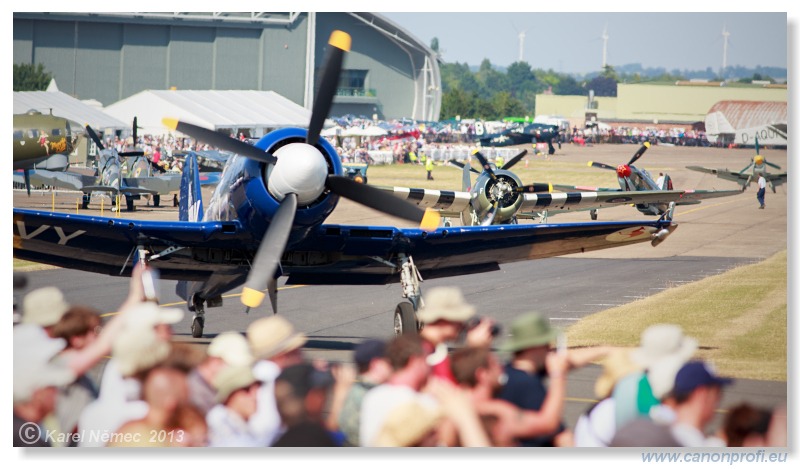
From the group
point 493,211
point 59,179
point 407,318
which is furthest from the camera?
point 59,179

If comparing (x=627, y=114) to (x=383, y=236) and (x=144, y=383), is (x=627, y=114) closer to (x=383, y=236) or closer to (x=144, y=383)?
(x=383, y=236)

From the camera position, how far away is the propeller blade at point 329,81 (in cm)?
1218

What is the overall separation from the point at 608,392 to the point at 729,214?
39.9 meters

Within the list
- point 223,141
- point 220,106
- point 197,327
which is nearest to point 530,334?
point 223,141

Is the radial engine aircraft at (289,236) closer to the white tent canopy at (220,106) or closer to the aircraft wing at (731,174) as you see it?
the white tent canopy at (220,106)

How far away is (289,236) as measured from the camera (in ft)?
41.3

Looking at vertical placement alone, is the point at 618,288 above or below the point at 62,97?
below

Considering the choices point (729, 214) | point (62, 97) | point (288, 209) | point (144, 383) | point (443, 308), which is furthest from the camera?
point (729, 214)

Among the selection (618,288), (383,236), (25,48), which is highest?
(25,48)

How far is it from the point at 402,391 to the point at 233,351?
1.45 m

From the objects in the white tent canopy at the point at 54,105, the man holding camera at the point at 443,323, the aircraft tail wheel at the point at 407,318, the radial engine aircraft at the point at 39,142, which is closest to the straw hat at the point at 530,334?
the man holding camera at the point at 443,323

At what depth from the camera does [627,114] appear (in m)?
45.0

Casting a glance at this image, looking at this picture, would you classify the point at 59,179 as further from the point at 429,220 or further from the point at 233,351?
the point at 233,351
